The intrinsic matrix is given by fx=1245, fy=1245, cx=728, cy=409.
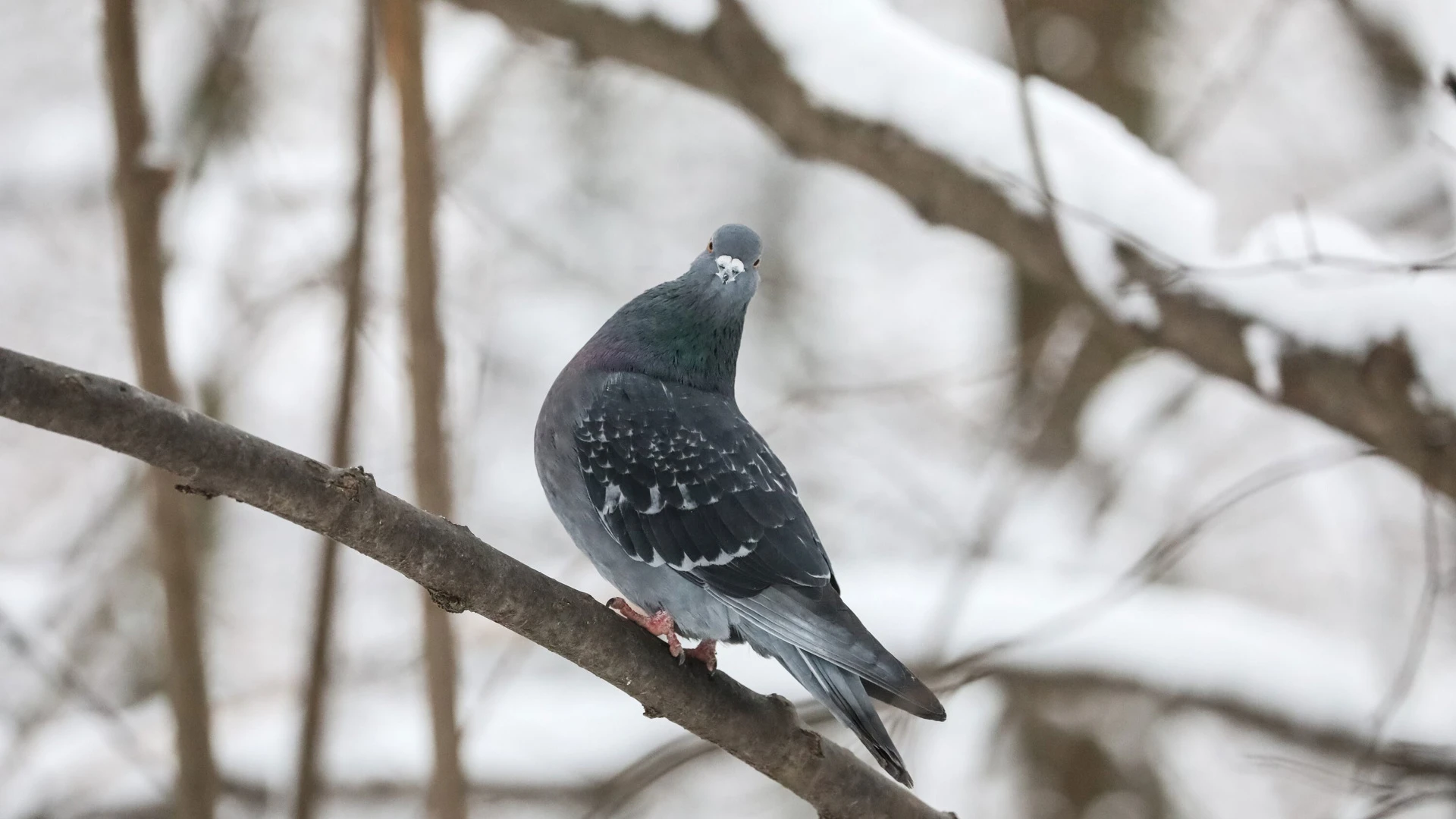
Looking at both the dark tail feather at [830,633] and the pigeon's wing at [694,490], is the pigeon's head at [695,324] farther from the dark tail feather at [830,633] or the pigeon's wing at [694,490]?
the dark tail feather at [830,633]

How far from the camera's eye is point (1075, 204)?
4121 millimetres

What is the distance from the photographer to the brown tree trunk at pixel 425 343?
236 centimetres

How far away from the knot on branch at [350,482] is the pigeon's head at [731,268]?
875 millimetres

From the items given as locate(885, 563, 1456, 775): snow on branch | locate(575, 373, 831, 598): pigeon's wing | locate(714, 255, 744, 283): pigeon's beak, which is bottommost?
locate(575, 373, 831, 598): pigeon's wing

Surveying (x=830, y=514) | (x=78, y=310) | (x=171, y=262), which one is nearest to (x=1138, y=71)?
(x=830, y=514)

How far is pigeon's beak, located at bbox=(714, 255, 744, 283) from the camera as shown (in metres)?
2.29

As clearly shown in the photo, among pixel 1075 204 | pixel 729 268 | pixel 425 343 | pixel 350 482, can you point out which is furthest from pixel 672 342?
pixel 1075 204

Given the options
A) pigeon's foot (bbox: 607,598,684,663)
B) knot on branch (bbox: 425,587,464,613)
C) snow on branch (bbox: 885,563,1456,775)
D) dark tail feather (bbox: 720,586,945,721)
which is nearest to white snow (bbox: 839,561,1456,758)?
snow on branch (bbox: 885,563,1456,775)

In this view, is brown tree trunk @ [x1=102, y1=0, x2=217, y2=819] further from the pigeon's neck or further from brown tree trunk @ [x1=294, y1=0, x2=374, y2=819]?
the pigeon's neck

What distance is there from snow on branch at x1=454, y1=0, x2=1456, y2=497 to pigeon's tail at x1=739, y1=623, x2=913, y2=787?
6.85ft

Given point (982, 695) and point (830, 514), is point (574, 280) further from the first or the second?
point (982, 695)

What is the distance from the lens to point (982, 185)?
4223 mm

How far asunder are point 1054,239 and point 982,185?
12.0 inches

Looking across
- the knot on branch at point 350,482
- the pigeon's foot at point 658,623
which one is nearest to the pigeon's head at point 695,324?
the pigeon's foot at point 658,623
